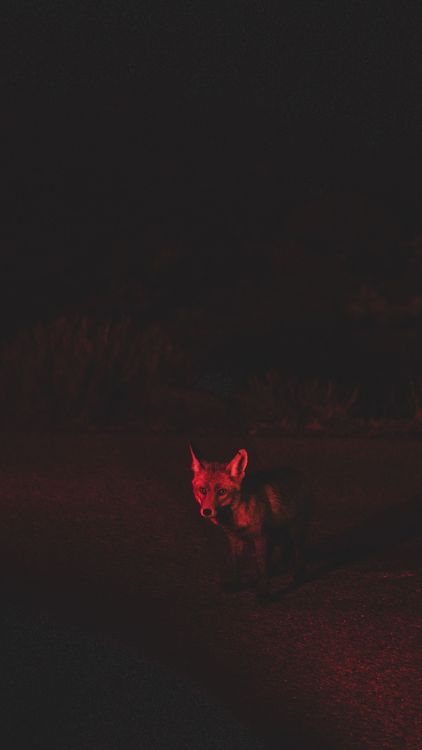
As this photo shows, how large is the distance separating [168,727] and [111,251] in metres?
11.6

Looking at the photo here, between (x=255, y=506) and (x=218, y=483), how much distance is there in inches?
10.0

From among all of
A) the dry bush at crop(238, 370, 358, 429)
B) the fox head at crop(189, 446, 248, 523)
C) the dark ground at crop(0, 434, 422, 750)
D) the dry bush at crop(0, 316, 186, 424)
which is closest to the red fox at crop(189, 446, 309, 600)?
the fox head at crop(189, 446, 248, 523)

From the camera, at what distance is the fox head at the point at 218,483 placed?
18.8ft

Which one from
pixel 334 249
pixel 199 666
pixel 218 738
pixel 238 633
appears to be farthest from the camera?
pixel 334 249

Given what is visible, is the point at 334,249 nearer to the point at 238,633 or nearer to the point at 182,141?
the point at 182,141

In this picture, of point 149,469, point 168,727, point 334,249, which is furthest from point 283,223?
point 168,727

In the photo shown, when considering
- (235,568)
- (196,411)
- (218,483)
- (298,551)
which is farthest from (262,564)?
(196,411)

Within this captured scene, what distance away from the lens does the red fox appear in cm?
575

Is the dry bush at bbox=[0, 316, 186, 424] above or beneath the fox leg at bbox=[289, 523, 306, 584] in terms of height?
above

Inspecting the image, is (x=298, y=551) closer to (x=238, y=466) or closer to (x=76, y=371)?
(x=238, y=466)

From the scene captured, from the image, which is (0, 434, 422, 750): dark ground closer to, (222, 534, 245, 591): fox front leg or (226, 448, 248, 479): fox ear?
(222, 534, 245, 591): fox front leg

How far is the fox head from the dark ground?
55 centimetres

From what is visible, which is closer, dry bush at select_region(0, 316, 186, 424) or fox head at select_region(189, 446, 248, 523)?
fox head at select_region(189, 446, 248, 523)

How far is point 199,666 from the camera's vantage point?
5000 millimetres
